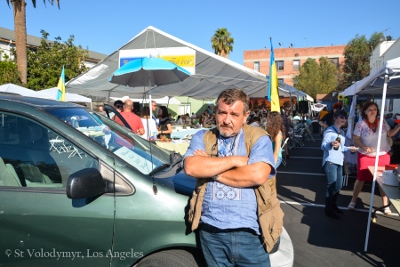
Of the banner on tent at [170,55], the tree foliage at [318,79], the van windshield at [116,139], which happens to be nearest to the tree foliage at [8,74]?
the banner on tent at [170,55]

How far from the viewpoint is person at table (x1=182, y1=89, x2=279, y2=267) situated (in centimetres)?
197

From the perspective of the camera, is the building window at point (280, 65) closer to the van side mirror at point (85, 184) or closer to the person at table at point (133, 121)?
the person at table at point (133, 121)

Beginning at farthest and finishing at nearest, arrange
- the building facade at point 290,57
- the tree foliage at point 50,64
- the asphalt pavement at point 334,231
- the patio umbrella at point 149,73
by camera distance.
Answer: the building facade at point 290,57 → the tree foliage at point 50,64 → the patio umbrella at point 149,73 → the asphalt pavement at point 334,231

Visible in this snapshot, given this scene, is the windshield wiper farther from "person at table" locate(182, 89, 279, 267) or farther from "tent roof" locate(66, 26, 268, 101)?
"tent roof" locate(66, 26, 268, 101)

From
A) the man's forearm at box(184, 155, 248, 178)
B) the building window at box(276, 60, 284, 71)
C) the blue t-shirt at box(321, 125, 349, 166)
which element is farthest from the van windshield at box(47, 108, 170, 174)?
the building window at box(276, 60, 284, 71)

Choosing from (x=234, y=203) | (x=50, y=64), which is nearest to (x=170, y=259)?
(x=234, y=203)

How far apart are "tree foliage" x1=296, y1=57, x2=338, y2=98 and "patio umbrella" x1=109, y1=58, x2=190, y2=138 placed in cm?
3443

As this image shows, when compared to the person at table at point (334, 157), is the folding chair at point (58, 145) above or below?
above

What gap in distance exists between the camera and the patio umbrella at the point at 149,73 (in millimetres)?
6160

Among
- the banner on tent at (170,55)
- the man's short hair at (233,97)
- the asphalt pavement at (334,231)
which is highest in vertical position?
the banner on tent at (170,55)

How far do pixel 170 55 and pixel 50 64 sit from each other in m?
18.4

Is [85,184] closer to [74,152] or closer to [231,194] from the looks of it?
[74,152]

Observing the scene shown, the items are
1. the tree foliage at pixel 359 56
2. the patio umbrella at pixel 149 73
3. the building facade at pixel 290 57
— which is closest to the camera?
the patio umbrella at pixel 149 73

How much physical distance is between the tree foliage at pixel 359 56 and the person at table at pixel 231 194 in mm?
41156
